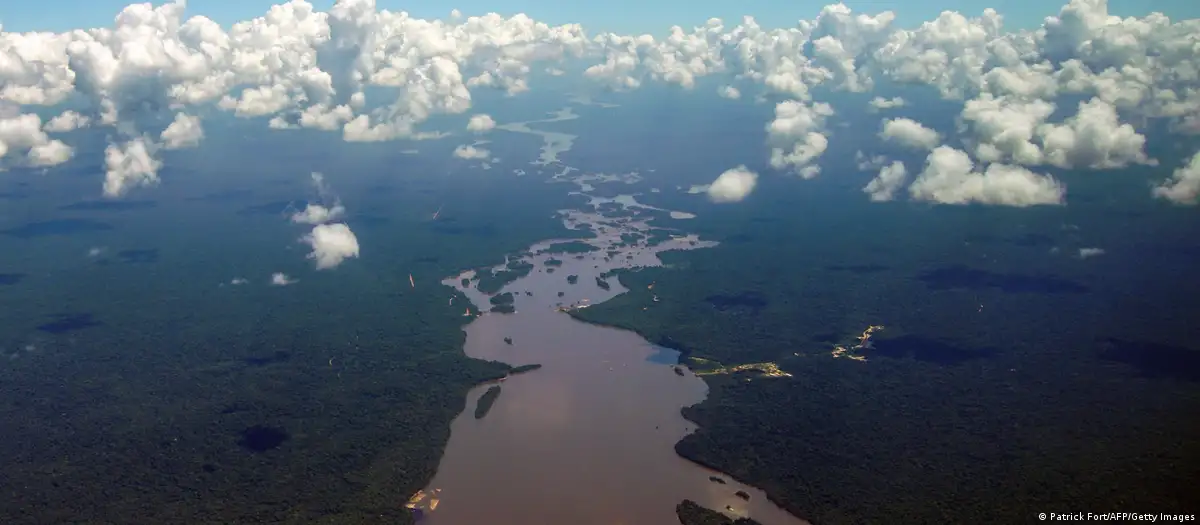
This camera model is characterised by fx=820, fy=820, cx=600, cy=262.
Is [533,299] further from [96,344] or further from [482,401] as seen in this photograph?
[96,344]

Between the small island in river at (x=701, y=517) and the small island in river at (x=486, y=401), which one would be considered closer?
the small island in river at (x=701, y=517)

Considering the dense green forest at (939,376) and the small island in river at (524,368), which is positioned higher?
the dense green forest at (939,376)

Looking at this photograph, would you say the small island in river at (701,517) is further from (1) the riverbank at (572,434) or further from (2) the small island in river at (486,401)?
(2) the small island in river at (486,401)

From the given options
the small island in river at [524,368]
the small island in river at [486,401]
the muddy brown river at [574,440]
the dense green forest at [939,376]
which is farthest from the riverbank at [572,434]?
the dense green forest at [939,376]

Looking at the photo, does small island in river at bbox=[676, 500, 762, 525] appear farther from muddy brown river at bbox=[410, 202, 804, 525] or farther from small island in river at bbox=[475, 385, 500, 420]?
small island in river at bbox=[475, 385, 500, 420]

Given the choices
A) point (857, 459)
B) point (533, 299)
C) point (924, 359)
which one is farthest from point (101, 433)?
point (924, 359)

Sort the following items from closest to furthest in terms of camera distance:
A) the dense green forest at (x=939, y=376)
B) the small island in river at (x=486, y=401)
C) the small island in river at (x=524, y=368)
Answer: the dense green forest at (x=939, y=376)
the small island in river at (x=486, y=401)
the small island in river at (x=524, y=368)

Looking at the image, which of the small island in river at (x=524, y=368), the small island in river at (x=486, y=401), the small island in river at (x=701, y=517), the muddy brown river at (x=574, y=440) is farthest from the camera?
the small island in river at (x=524, y=368)
